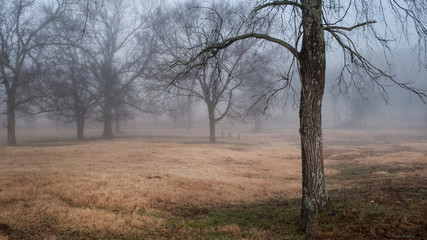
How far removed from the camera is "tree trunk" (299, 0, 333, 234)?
6.13 metres

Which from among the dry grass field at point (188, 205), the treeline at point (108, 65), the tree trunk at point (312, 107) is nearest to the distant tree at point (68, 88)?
the treeline at point (108, 65)

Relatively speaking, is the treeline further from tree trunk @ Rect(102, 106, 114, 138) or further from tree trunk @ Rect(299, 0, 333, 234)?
tree trunk @ Rect(299, 0, 333, 234)

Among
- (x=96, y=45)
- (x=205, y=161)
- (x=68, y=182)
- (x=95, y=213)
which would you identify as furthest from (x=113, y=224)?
(x=96, y=45)

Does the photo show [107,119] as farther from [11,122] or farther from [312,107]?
[312,107]

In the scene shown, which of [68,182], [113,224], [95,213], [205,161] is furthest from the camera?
[205,161]

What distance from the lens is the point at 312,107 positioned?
6191 millimetres

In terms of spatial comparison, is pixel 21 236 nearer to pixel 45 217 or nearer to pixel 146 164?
pixel 45 217

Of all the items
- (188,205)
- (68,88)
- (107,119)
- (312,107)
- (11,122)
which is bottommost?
(188,205)

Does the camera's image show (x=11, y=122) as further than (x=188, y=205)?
Yes

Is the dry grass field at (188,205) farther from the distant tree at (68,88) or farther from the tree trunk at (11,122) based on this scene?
the distant tree at (68,88)

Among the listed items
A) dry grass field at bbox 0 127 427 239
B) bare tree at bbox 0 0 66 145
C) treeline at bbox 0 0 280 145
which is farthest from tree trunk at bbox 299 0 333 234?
bare tree at bbox 0 0 66 145

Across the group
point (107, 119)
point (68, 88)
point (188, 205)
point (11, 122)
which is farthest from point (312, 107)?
point (107, 119)

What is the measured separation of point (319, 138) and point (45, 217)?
228 inches

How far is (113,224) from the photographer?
620cm
